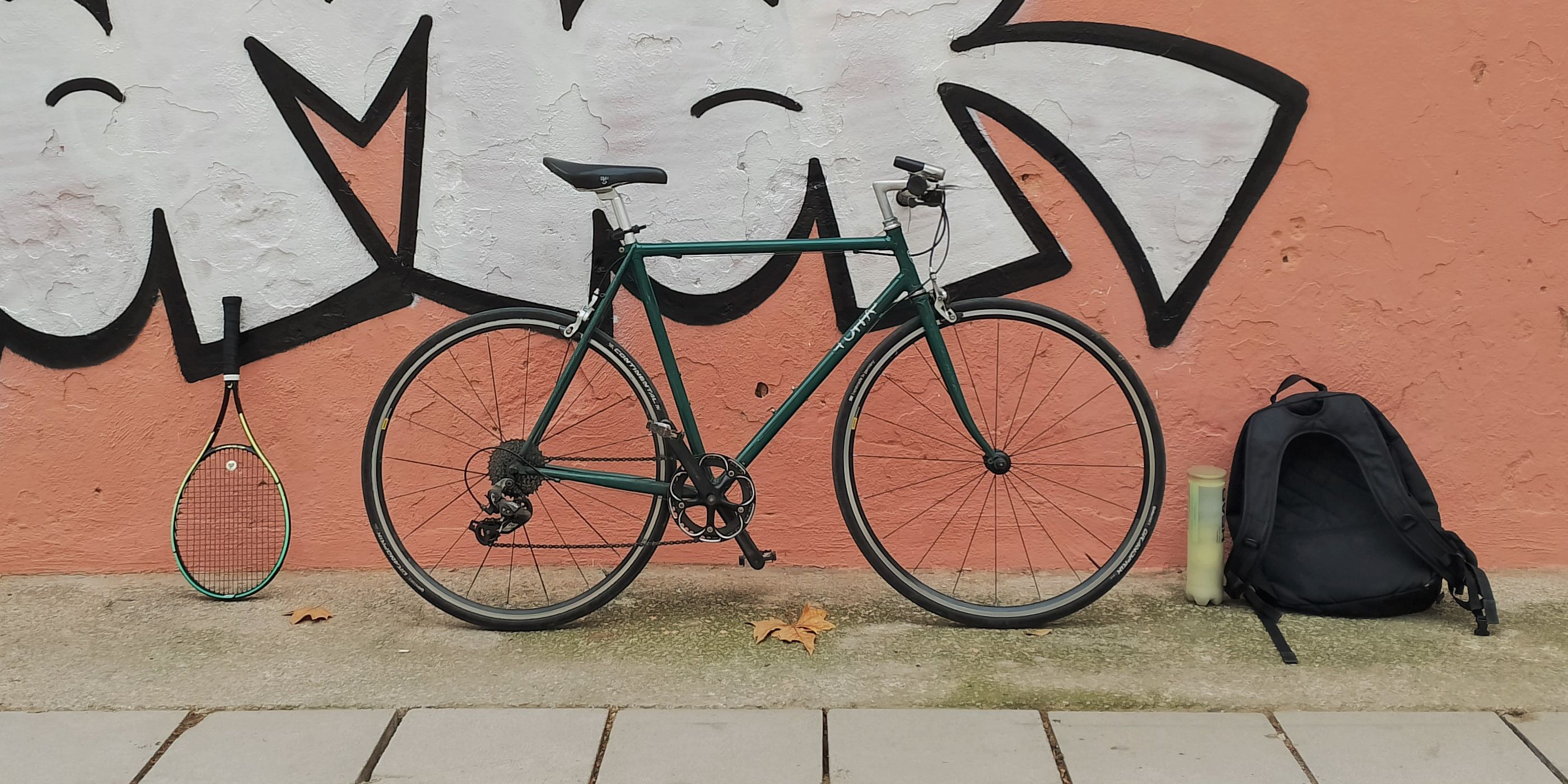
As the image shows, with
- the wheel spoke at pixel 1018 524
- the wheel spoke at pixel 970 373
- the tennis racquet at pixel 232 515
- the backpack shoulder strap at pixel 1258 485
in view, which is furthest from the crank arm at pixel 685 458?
the backpack shoulder strap at pixel 1258 485

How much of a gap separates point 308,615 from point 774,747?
147cm

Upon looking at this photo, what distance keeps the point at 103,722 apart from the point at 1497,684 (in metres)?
3.24

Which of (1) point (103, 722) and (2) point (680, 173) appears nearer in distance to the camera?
(1) point (103, 722)

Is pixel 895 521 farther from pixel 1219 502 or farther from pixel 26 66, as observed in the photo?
pixel 26 66

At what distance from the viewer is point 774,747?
254 cm

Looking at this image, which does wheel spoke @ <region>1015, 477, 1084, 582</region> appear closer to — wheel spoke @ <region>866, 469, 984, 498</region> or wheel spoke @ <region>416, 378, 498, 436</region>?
wheel spoke @ <region>866, 469, 984, 498</region>

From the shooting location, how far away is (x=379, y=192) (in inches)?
135

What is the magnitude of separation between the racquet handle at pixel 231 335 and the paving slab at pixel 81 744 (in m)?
1.06

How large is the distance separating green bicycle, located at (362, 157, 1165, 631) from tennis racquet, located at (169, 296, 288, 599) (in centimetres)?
37

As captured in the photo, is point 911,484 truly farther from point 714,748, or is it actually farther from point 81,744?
point 81,744

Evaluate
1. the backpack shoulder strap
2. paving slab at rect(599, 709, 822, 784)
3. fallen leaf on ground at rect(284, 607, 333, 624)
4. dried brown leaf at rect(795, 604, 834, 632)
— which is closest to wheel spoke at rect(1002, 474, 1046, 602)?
the backpack shoulder strap

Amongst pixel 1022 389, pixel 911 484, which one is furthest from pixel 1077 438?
pixel 911 484

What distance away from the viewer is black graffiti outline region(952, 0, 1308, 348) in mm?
3311

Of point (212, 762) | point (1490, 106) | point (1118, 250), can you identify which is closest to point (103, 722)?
point (212, 762)
